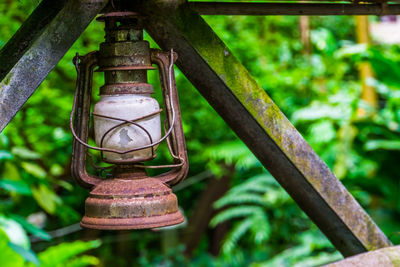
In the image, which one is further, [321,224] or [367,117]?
[367,117]

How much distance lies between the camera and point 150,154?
1436 mm

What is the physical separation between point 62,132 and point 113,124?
109 inches

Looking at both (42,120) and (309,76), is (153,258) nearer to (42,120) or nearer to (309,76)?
(309,76)

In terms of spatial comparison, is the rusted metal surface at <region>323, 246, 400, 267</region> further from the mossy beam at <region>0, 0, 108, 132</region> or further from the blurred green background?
the blurred green background

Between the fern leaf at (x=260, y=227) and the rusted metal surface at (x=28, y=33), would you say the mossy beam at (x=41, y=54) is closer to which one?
the rusted metal surface at (x=28, y=33)

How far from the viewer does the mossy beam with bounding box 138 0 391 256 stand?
5.16 feet

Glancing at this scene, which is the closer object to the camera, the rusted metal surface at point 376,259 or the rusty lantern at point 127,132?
the rusty lantern at point 127,132

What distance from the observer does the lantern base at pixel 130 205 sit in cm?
133

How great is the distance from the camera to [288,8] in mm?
1789

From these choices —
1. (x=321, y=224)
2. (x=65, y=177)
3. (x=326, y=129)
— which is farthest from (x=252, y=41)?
(x=321, y=224)

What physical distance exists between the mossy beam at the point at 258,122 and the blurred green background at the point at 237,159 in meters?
1.56

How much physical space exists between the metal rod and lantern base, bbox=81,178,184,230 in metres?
0.54

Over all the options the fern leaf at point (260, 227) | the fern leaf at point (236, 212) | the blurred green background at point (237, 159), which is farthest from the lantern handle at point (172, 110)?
the fern leaf at point (236, 212)

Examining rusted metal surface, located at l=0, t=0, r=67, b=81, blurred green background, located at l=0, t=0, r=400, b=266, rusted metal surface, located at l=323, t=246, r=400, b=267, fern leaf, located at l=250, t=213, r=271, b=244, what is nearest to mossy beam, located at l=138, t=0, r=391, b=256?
rusted metal surface, located at l=323, t=246, r=400, b=267
